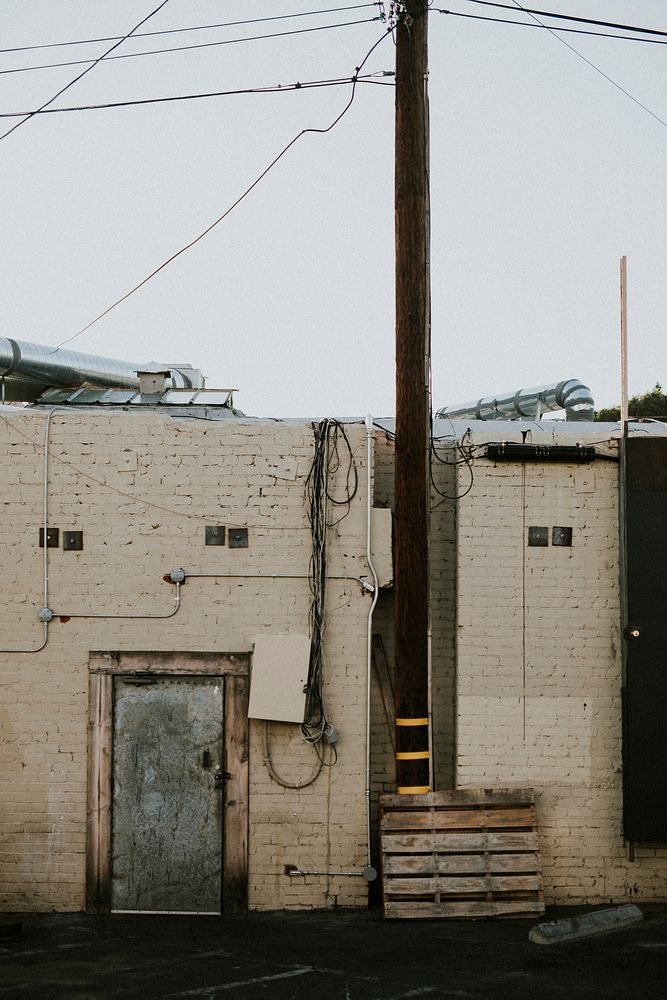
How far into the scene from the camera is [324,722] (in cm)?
911

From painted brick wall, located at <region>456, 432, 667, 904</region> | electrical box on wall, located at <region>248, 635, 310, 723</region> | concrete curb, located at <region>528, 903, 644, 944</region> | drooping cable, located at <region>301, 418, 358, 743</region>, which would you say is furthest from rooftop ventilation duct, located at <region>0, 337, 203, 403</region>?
concrete curb, located at <region>528, 903, 644, 944</region>

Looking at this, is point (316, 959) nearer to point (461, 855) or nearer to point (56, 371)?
point (461, 855)

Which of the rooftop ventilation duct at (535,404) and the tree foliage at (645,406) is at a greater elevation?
the tree foliage at (645,406)

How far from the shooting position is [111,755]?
360 inches

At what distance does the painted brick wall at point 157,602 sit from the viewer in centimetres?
907

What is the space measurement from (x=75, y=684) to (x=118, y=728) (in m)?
0.58

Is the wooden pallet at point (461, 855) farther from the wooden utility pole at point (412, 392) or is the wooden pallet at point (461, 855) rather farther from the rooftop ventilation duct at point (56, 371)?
the rooftop ventilation duct at point (56, 371)

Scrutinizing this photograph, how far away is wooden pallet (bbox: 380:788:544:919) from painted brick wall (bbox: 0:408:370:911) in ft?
1.46

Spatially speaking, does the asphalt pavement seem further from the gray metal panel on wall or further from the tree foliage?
the tree foliage

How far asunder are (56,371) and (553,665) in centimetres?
857

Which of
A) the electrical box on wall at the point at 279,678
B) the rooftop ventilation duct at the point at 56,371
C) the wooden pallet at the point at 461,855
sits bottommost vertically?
the wooden pallet at the point at 461,855

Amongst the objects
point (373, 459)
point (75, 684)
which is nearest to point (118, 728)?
point (75, 684)

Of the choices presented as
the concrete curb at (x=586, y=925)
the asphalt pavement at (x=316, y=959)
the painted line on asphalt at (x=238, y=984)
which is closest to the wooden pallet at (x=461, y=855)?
the asphalt pavement at (x=316, y=959)

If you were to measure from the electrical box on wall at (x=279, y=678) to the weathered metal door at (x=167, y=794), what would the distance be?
405 mm
